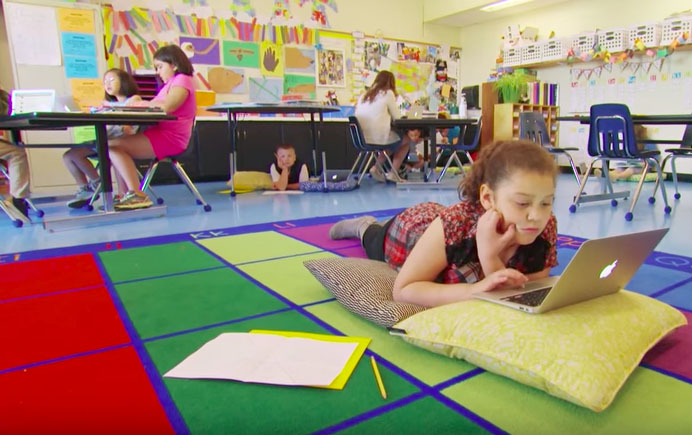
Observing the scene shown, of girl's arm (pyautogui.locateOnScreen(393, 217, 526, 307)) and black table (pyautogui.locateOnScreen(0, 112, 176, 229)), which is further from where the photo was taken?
black table (pyautogui.locateOnScreen(0, 112, 176, 229))

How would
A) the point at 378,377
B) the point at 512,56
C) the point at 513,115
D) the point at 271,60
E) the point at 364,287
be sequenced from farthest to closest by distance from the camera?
the point at 512,56
the point at 513,115
the point at 271,60
the point at 364,287
the point at 378,377

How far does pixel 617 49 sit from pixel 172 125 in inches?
182

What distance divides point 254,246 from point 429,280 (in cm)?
113

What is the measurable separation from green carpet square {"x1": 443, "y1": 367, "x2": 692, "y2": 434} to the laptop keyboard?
16cm

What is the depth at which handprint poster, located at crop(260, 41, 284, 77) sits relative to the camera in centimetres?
554

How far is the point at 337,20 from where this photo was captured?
5.98 meters

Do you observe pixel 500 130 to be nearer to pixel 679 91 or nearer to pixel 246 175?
pixel 679 91

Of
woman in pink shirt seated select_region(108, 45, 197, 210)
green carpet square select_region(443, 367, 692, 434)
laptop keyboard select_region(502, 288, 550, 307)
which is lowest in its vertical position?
green carpet square select_region(443, 367, 692, 434)

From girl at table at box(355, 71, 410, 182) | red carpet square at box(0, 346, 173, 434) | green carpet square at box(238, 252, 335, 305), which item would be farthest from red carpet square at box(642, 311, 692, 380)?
girl at table at box(355, 71, 410, 182)

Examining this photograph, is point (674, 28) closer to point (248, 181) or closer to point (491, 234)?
point (248, 181)

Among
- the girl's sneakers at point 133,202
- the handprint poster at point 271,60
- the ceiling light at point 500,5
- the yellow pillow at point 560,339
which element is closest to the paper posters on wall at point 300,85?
the handprint poster at point 271,60

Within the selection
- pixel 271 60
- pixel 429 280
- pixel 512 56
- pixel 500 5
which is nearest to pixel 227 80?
pixel 271 60

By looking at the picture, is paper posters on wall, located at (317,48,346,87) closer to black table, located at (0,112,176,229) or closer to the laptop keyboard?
black table, located at (0,112,176,229)

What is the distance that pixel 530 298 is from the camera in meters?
1.05
